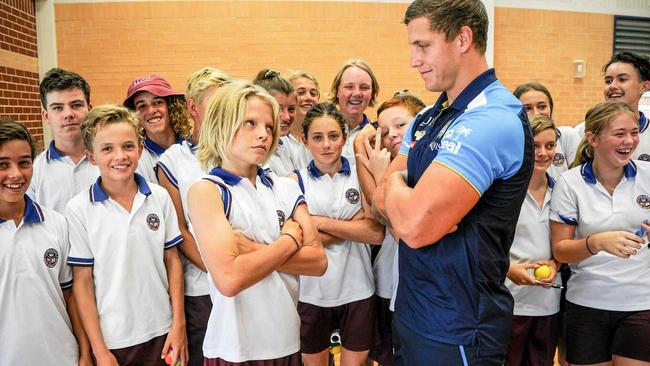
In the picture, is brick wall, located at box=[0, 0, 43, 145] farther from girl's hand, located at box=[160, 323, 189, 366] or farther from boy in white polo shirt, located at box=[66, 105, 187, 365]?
girl's hand, located at box=[160, 323, 189, 366]

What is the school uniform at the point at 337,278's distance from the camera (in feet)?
9.30

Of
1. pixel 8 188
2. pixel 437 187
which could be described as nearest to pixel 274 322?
pixel 437 187

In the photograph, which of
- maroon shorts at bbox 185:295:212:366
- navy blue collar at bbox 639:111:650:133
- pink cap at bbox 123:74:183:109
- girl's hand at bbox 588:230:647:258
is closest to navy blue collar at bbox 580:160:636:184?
girl's hand at bbox 588:230:647:258

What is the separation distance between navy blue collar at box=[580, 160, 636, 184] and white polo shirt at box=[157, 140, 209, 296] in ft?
7.38

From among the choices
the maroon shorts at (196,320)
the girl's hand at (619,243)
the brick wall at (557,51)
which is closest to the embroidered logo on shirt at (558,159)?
the girl's hand at (619,243)

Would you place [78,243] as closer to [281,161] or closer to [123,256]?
[123,256]

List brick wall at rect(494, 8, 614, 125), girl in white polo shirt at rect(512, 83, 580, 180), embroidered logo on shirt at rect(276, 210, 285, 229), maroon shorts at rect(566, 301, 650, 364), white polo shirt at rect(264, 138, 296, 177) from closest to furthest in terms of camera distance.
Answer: embroidered logo on shirt at rect(276, 210, 285, 229) → maroon shorts at rect(566, 301, 650, 364) → white polo shirt at rect(264, 138, 296, 177) → girl in white polo shirt at rect(512, 83, 580, 180) → brick wall at rect(494, 8, 614, 125)

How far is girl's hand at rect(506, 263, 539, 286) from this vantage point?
8.72ft

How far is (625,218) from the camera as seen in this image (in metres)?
2.66

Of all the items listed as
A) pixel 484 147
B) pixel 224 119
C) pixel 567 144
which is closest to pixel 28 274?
pixel 224 119

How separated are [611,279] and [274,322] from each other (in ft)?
6.53

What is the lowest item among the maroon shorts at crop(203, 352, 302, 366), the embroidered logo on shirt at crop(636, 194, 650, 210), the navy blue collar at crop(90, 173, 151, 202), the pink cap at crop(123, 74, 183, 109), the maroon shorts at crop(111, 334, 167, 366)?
the maroon shorts at crop(111, 334, 167, 366)

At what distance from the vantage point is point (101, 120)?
2.46 m

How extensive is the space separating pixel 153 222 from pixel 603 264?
2.54 m
